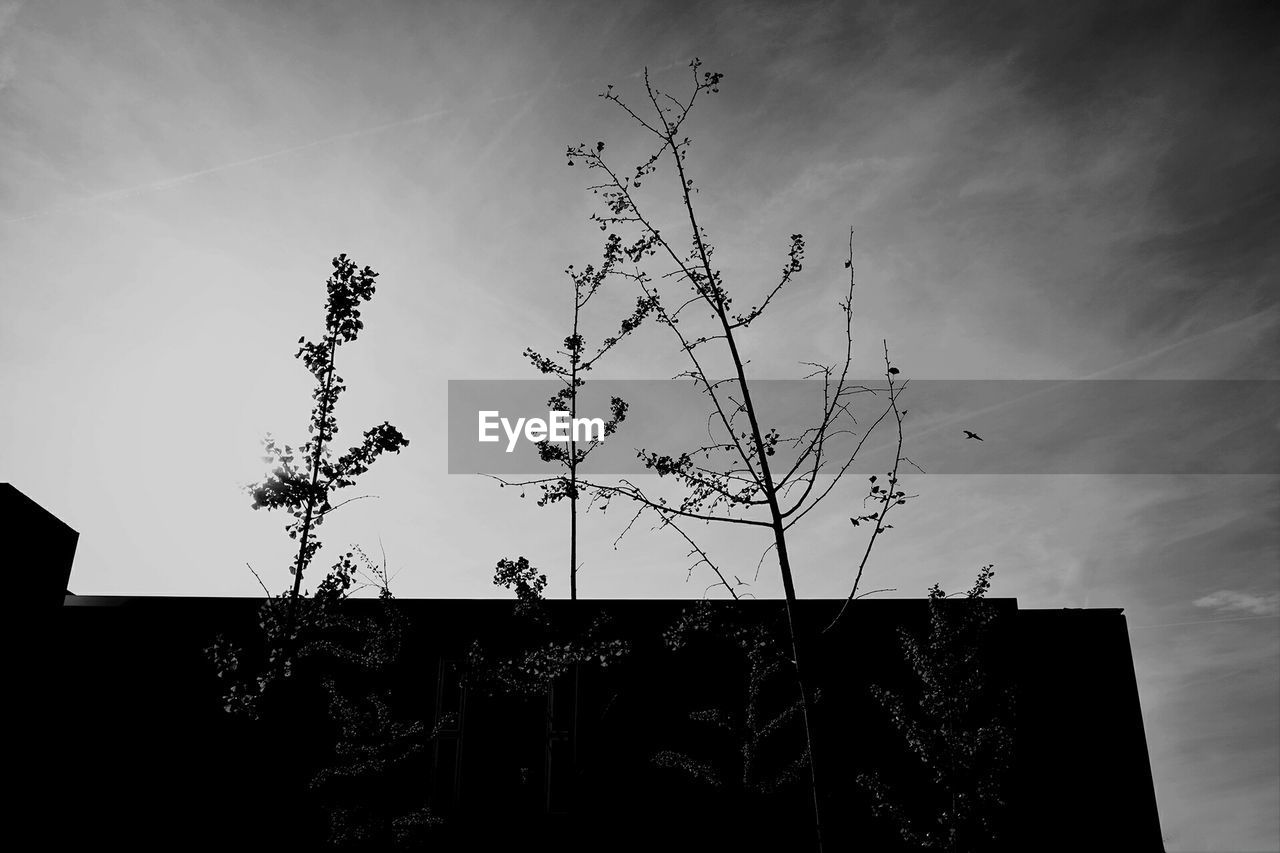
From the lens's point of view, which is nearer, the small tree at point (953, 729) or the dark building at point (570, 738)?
the small tree at point (953, 729)

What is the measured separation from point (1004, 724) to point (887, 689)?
2.15 m

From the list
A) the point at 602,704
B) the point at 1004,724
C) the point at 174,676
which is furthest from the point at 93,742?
the point at 1004,724

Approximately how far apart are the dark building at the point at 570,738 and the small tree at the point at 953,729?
23 centimetres

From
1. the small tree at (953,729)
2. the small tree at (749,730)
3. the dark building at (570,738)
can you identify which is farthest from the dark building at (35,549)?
the small tree at (953,729)

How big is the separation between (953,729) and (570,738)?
6.67 metres

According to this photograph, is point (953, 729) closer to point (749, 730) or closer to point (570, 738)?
point (749, 730)

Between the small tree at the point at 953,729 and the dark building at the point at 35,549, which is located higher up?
the dark building at the point at 35,549

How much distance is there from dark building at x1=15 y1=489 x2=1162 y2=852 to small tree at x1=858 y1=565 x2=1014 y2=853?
0.23 metres

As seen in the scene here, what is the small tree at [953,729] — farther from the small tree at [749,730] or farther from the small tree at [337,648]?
the small tree at [337,648]

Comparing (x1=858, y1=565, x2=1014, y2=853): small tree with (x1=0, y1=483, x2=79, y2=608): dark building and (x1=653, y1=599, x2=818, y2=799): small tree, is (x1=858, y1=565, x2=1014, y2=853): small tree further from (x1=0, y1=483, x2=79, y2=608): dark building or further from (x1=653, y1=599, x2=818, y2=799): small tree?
(x1=0, y1=483, x2=79, y2=608): dark building

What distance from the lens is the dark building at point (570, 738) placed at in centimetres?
1399

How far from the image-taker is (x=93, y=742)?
587 inches

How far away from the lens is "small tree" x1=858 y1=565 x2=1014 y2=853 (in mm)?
12898

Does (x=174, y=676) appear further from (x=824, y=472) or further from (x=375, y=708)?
(x=824, y=472)
